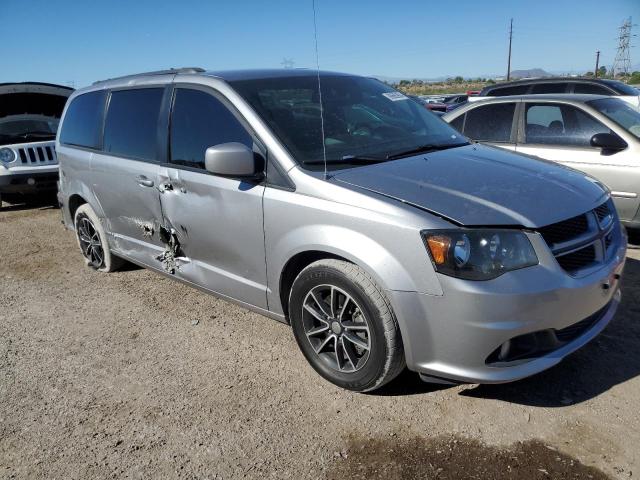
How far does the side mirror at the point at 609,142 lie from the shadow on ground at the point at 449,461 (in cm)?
370

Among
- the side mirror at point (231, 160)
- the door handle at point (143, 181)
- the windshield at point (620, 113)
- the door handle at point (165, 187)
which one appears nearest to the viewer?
the side mirror at point (231, 160)

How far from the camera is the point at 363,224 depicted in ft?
8.69

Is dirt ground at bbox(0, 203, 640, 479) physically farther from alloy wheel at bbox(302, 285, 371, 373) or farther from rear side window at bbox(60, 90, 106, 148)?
rear side window at bbox(60, 90, 106, 148)

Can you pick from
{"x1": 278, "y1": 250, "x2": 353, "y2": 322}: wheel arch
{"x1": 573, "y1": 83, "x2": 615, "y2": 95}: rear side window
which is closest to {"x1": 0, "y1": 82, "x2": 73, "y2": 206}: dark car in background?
{"x1": 278, "y1": 250, "x2": 353, "y2": 322}: wheel arch

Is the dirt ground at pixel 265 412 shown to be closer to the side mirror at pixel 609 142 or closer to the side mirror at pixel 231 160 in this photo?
the side mirror at pixel 231 160

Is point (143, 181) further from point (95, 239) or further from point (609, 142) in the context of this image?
point (609, 142)

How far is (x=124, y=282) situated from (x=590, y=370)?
13.1 feet

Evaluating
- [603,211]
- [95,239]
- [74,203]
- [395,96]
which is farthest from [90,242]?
[603,211]

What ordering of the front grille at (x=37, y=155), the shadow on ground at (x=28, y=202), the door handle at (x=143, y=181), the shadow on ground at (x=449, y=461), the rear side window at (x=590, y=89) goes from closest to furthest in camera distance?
the shadow on ground at (x=449, y=461), the door handle at (x=143, y=181), the front grille at (x=37, y=155), the rear side window at (x=590, y=89), the shadow on ground at (x=28, y=202)

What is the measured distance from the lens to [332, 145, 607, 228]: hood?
2.55m

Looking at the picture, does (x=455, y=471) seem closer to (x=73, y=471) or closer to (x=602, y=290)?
(x=602, y=290)

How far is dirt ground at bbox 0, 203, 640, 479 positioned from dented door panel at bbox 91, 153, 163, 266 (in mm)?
681

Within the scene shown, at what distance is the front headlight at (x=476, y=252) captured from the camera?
2426mm

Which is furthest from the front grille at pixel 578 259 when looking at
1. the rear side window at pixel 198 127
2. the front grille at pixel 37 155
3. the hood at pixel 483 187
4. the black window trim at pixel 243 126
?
the front grille at pixel 37 155
